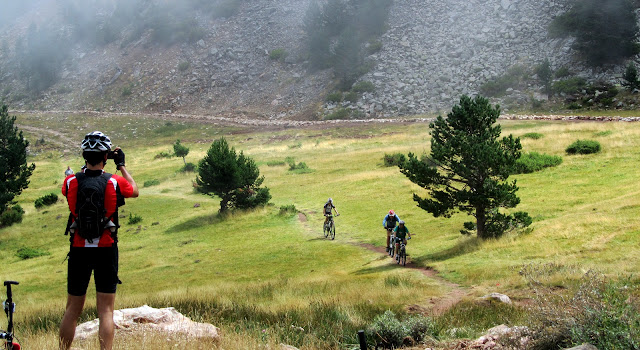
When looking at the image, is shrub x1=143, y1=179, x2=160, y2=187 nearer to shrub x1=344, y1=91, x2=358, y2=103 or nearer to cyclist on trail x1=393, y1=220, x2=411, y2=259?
cyclist on trail x1=393, y1=220, x2=411, y2=259

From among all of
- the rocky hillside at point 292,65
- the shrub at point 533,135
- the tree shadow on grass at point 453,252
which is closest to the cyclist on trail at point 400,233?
the tree shadow on grass at point 453,252

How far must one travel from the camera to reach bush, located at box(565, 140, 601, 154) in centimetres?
3806

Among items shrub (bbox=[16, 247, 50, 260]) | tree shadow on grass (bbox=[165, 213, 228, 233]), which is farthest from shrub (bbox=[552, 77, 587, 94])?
shrub (bbox=[16, 247, 50, 260])

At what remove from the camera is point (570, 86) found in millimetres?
74875

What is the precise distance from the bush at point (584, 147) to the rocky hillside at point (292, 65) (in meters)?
38.9

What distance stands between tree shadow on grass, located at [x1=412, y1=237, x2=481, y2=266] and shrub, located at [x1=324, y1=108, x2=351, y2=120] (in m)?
65.1

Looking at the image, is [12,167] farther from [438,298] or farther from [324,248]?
[438,298]

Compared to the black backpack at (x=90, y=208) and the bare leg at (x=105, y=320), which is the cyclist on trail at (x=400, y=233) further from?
the black backpack at (x=90, y=208)

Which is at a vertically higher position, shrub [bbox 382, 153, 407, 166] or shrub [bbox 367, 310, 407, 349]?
shrub [bbox 382, 153, 407, 166]

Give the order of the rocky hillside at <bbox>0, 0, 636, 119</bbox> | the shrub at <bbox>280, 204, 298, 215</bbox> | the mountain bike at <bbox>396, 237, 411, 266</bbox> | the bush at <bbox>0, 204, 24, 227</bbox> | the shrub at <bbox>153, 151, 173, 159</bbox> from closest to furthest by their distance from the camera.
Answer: the mountain bike at <bbox>396, 237, 411, 266</bbox> < the shrub at <bbox>280, 204, 298, 215</bbox> < the bush at <bbox>0, 204, 24, 227</bbox> < the shrub at <bbox>153, 151, 173, 159</bbox> < the rocky hillside at <bbox>0, 0, 636, 119</bbox>

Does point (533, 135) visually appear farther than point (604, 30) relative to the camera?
No

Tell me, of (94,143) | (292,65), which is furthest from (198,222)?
(292,65)

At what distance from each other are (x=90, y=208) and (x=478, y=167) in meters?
18.2

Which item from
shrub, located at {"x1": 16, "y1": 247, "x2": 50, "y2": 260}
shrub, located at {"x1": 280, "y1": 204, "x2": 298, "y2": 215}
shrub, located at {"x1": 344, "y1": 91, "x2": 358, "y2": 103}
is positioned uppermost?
shrub, located at {"x1": 344, "y1": 91, "x2": 358, "y2": 103}
